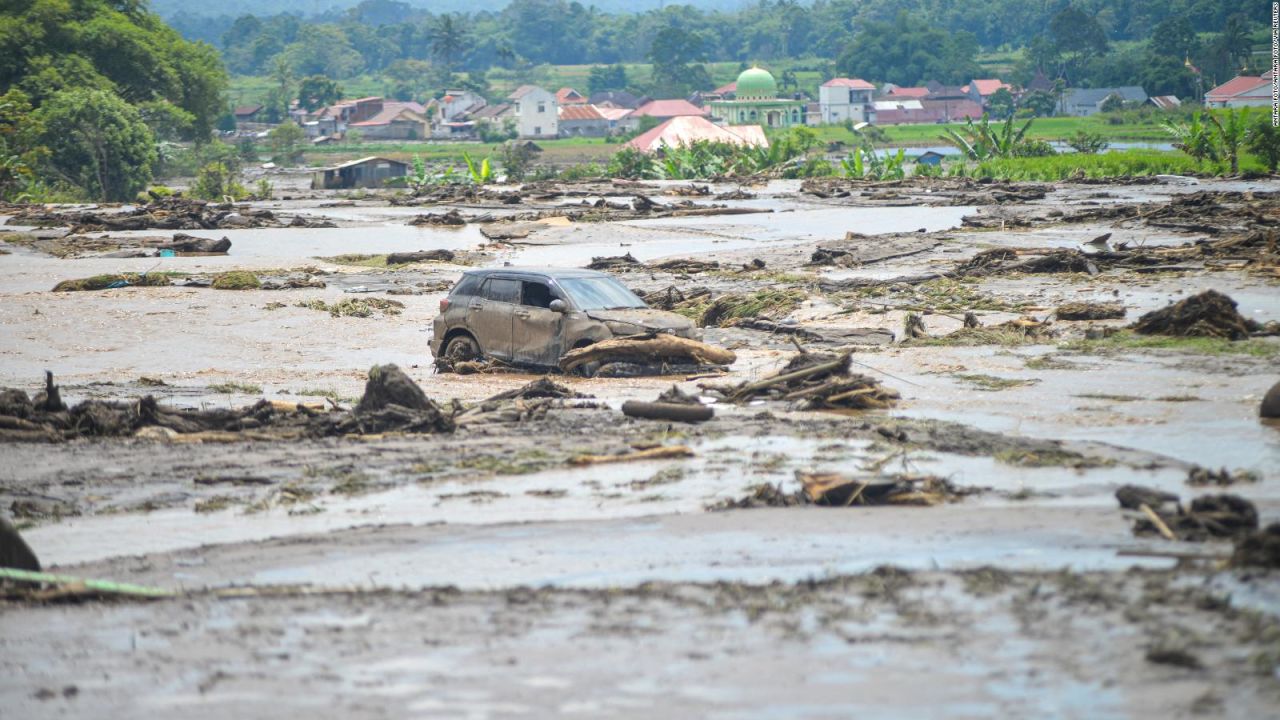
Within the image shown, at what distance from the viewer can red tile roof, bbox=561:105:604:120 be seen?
184 meters

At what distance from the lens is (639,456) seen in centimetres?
1439

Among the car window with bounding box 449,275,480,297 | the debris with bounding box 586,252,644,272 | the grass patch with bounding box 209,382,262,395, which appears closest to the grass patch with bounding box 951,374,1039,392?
the car window with bounding box 449,275,480,297

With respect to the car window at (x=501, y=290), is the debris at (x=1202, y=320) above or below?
below

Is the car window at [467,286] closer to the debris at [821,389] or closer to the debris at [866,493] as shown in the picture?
the debris at [821,389]

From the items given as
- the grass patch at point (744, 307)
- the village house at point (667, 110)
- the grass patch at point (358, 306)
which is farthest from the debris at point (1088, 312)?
the village house at point (667, 110)

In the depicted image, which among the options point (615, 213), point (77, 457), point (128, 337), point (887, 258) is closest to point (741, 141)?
point (615, 213)

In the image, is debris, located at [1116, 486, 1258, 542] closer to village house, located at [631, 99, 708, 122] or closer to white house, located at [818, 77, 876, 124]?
village house, located at [631, 99, 708, 122]

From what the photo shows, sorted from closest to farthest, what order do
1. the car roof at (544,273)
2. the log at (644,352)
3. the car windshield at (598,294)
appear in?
the log at (644,352) < the car windshield at (598,294) < the car roof at (544,273)

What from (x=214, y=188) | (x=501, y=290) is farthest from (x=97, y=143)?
(x=501, y=290)

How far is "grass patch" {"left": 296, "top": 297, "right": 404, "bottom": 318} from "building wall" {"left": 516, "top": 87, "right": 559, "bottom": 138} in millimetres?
151085

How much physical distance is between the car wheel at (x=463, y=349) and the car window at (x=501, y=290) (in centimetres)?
75

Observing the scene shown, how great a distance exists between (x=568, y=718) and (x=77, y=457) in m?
8.93

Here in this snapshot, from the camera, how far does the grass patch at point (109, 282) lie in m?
33.7

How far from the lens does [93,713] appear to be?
8.21 meters
